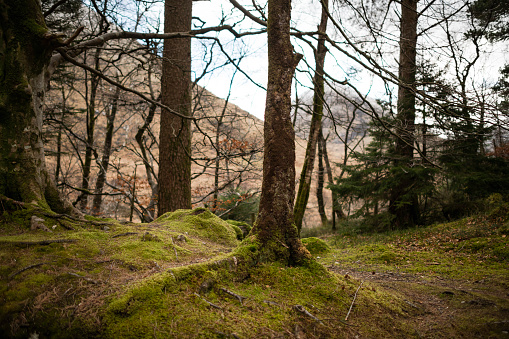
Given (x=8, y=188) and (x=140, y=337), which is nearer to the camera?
(x=140, y=337)

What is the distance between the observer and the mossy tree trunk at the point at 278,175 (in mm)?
3000

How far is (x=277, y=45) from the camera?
3266mm

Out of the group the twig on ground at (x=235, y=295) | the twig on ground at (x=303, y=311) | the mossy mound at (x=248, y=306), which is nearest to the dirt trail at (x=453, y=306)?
the mossy mound at (x=248, y=306)

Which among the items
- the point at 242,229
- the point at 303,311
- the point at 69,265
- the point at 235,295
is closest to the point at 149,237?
the point at 69,265

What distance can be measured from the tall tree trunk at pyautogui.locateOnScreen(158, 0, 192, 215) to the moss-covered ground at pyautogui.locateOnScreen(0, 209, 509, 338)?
2738 mm

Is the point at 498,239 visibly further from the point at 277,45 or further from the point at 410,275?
→ the point at 277,45

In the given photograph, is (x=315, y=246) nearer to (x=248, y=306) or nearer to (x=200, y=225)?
(x=200, y=225)

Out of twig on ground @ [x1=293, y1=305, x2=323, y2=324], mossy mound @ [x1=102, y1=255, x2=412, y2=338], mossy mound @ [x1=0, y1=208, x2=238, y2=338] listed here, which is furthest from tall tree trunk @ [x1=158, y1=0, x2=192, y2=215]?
twig on ground @ [x1=293, y1=305, x2=323, y2=324]

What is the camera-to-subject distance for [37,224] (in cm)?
309

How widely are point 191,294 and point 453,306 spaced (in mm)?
2832

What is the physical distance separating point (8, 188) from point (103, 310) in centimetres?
231

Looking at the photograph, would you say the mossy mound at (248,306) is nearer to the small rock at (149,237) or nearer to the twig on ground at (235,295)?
the twig on ground at (235,295)

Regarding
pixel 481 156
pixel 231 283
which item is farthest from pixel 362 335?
pixel 481 156

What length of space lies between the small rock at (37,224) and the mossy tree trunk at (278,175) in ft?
7.80
